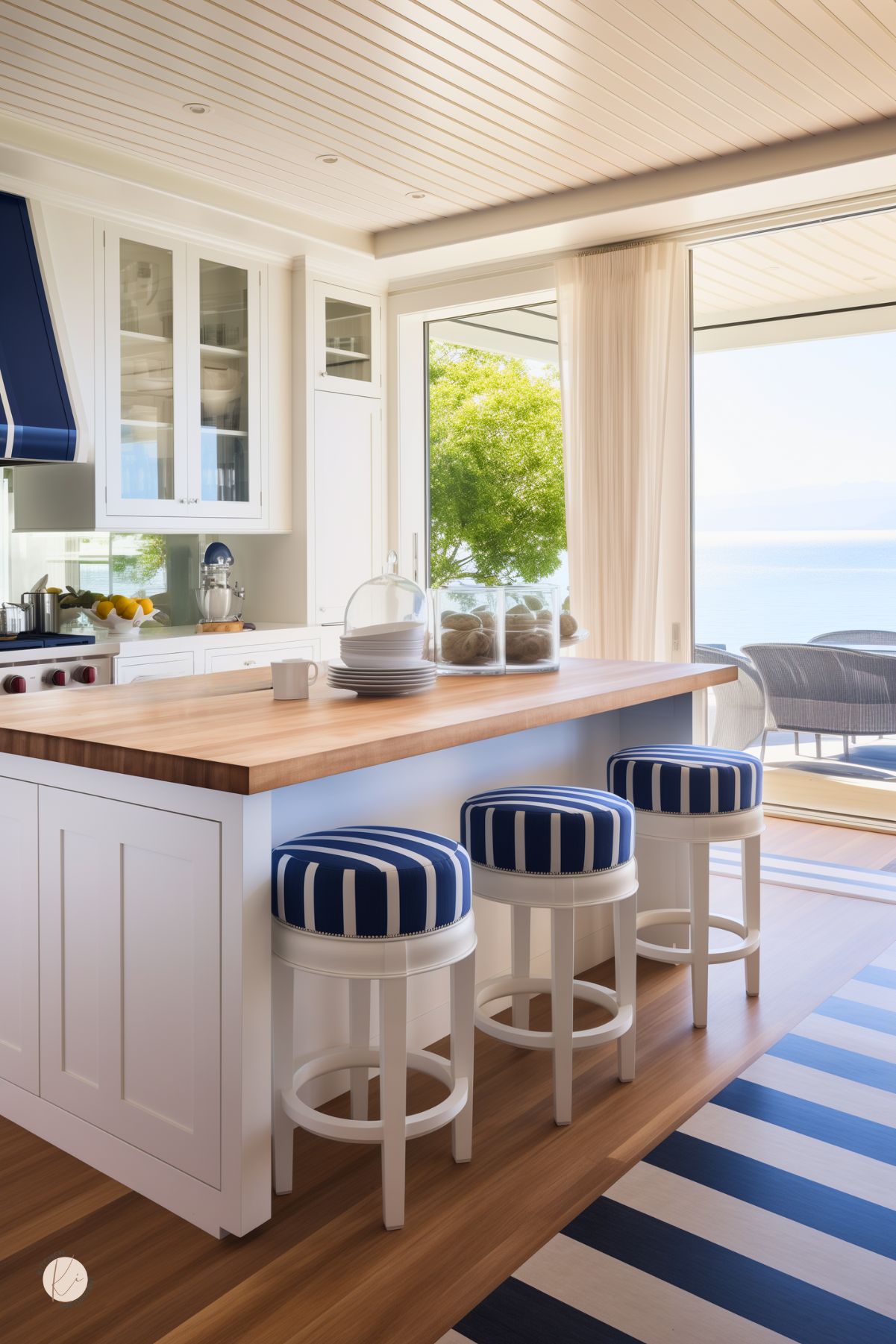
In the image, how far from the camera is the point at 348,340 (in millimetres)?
5199

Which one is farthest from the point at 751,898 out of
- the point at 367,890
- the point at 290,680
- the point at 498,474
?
the point at 498,474

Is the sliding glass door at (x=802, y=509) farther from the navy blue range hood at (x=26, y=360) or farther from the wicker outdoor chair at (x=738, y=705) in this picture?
the navy blue range hood at (x=26, y=360)

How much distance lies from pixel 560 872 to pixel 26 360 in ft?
9.10

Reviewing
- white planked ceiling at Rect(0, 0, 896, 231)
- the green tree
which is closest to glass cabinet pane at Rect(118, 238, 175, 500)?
white planked ceiling at Rect(0, 0, 896, 231)

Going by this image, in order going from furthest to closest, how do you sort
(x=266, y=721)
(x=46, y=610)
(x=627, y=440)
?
(x=627, y=440)
(x=46, y=610)
(x=266, y=721)

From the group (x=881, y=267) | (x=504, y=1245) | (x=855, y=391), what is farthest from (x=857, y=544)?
(x=504, y=1245)

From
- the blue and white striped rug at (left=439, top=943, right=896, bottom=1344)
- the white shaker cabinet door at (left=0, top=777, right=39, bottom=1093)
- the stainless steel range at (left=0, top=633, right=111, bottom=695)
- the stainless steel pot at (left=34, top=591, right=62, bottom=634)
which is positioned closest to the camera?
the blue and white striped rug at (left=439, top=943, right=896, bottom=1344)

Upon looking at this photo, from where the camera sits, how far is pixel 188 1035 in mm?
1853

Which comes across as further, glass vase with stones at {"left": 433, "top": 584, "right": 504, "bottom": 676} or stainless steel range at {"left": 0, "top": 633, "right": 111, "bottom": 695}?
stainless steel range at {"left": 0, "top": 633, "right": 111, "bottom": 695}

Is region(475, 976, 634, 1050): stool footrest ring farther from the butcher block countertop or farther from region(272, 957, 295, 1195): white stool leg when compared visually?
the butcher block countertop

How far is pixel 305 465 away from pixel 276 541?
0.39 m

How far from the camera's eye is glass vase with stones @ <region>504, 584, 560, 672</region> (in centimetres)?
291

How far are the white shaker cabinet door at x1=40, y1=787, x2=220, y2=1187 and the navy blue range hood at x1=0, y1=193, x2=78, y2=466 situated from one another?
2.12 metres

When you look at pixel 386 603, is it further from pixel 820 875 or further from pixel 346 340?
pixel 346 340
